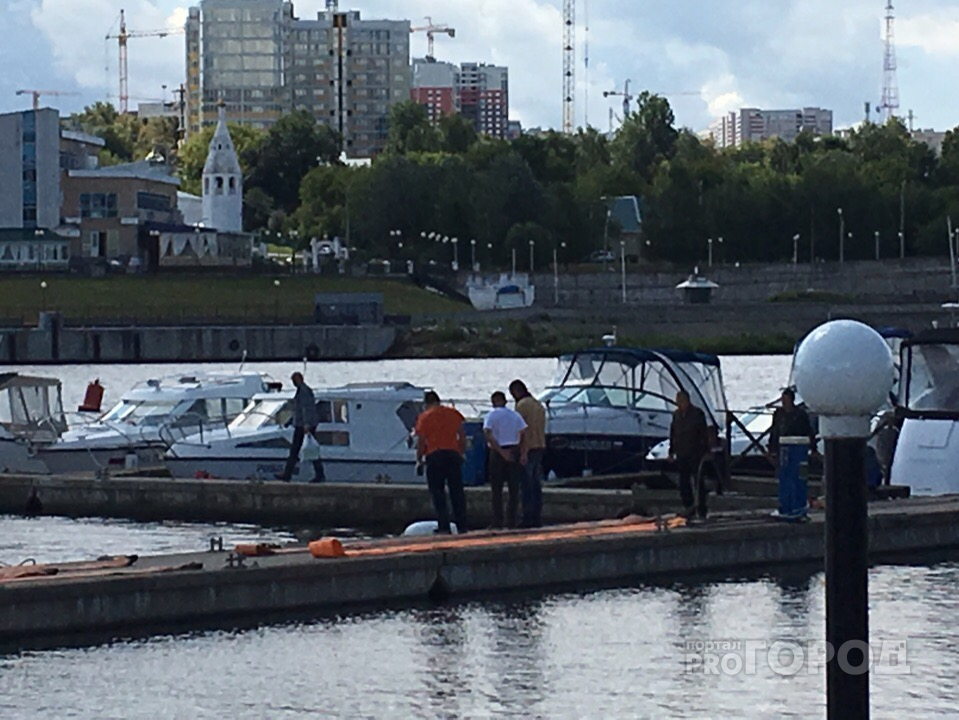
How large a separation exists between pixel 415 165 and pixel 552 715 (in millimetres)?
151726

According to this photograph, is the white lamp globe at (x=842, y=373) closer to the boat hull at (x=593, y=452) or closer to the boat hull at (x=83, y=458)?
the boat hull at (x=593, y=452)

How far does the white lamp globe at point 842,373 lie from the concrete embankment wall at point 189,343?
117141 mm

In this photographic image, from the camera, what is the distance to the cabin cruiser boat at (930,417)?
100ft

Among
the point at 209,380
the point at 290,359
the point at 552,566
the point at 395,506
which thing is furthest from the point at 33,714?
the point at 290,359

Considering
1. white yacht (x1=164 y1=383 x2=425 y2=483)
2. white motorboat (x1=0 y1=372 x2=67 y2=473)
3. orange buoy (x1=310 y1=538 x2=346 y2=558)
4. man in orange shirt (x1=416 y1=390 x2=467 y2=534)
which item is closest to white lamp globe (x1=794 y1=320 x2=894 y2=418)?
orange buoy (x1=310 y1=538 x2=346 y2=558)

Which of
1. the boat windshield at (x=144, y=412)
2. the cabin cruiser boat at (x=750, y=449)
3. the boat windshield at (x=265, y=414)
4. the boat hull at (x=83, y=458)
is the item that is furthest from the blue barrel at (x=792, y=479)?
the boat windshield at (x=144, y=412)

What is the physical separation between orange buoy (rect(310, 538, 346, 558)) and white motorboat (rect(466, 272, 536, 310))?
11995 centimetres

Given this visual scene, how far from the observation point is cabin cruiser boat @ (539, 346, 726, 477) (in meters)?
37.8

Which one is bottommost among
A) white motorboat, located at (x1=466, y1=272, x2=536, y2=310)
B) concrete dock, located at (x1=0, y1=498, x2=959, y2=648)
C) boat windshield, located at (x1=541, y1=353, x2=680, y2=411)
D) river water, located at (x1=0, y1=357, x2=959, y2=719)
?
river water, located at (x1=0, y1=357, x2=959, y2=719)

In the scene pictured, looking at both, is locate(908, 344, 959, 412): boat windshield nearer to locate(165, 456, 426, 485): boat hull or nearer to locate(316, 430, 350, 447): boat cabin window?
locate(165, 456, 426, 485): boat hull

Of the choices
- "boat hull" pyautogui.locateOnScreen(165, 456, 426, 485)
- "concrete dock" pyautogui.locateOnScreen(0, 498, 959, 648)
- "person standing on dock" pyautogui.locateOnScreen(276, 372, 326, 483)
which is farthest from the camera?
"boat hull" pyautogui.locateOnScreen(165, 456, 426, 485)

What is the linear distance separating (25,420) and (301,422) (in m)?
8.35

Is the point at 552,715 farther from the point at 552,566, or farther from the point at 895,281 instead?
the point at 895,281

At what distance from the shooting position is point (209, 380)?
45.8 meters
